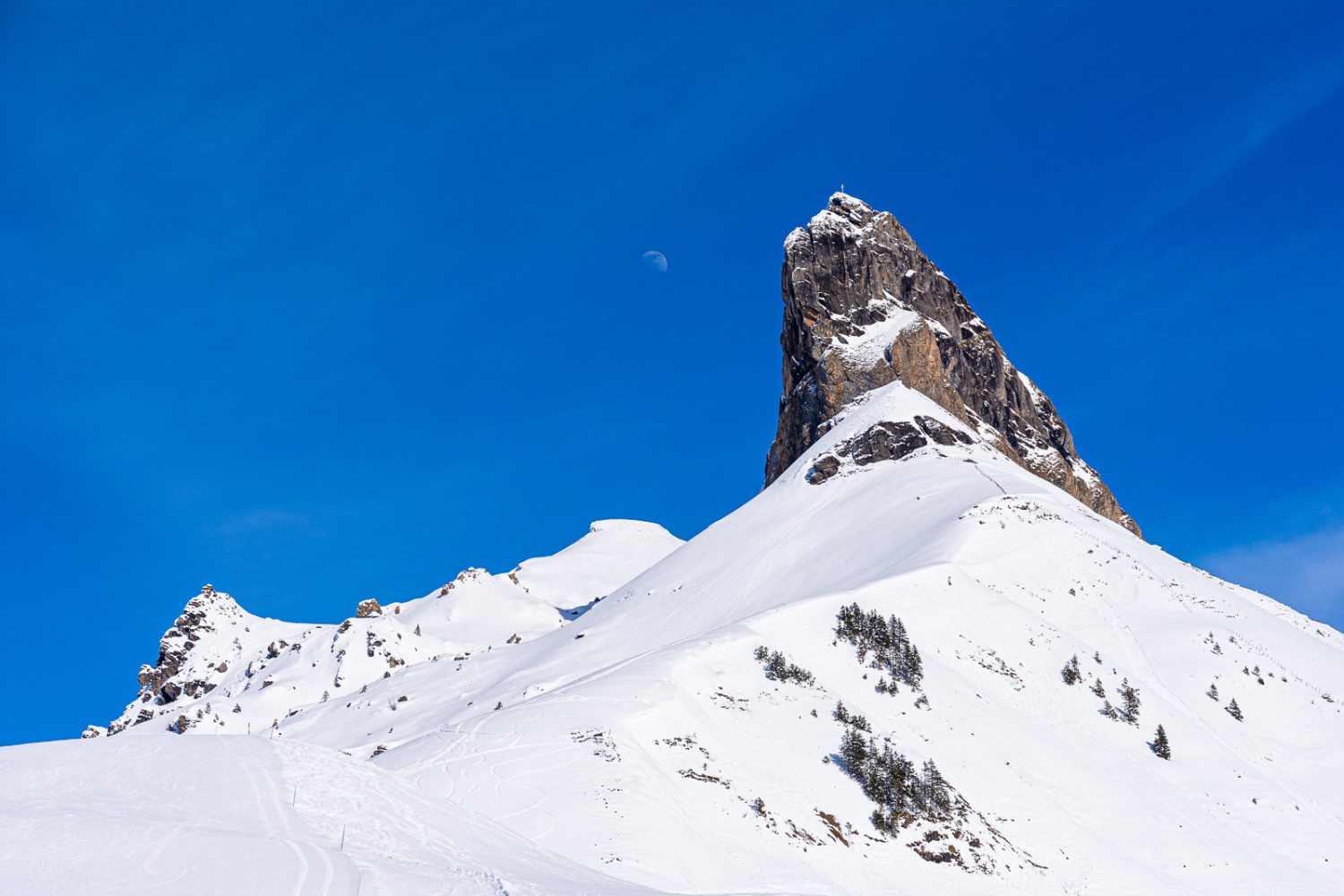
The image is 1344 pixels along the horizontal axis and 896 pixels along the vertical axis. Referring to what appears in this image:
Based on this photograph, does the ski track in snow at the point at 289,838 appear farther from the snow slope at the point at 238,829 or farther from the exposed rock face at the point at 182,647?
the exposed rock face at the point at 182,647

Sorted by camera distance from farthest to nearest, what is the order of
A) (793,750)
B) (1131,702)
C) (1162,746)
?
(1131,702) → (1162,746) → (793,750)

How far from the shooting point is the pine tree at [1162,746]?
109ft

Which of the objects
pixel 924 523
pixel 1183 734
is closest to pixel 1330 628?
pixel 924 523

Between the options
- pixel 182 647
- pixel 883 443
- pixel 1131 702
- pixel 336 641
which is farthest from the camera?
pixel 182 647

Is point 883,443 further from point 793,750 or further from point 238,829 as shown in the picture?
point 238,829

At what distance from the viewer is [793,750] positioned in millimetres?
28078

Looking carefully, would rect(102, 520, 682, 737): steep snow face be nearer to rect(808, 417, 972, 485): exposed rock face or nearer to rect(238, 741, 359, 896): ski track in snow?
rect(808, 417, 972, 485): exposed rock face

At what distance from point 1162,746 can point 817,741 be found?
13873 mm

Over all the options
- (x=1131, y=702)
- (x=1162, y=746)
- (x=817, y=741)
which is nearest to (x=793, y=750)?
(x=817, y=741)

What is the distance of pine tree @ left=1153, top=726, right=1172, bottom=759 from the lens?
33375mm

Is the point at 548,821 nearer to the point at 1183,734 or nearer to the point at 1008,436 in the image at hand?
the point at 1183,734

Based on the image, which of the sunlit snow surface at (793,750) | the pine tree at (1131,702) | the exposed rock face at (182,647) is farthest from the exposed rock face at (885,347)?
the exposed rock face at (182,647)

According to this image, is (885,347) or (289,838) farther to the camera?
(885,347)

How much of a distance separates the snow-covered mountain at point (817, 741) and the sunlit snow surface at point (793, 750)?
0.39 ft
